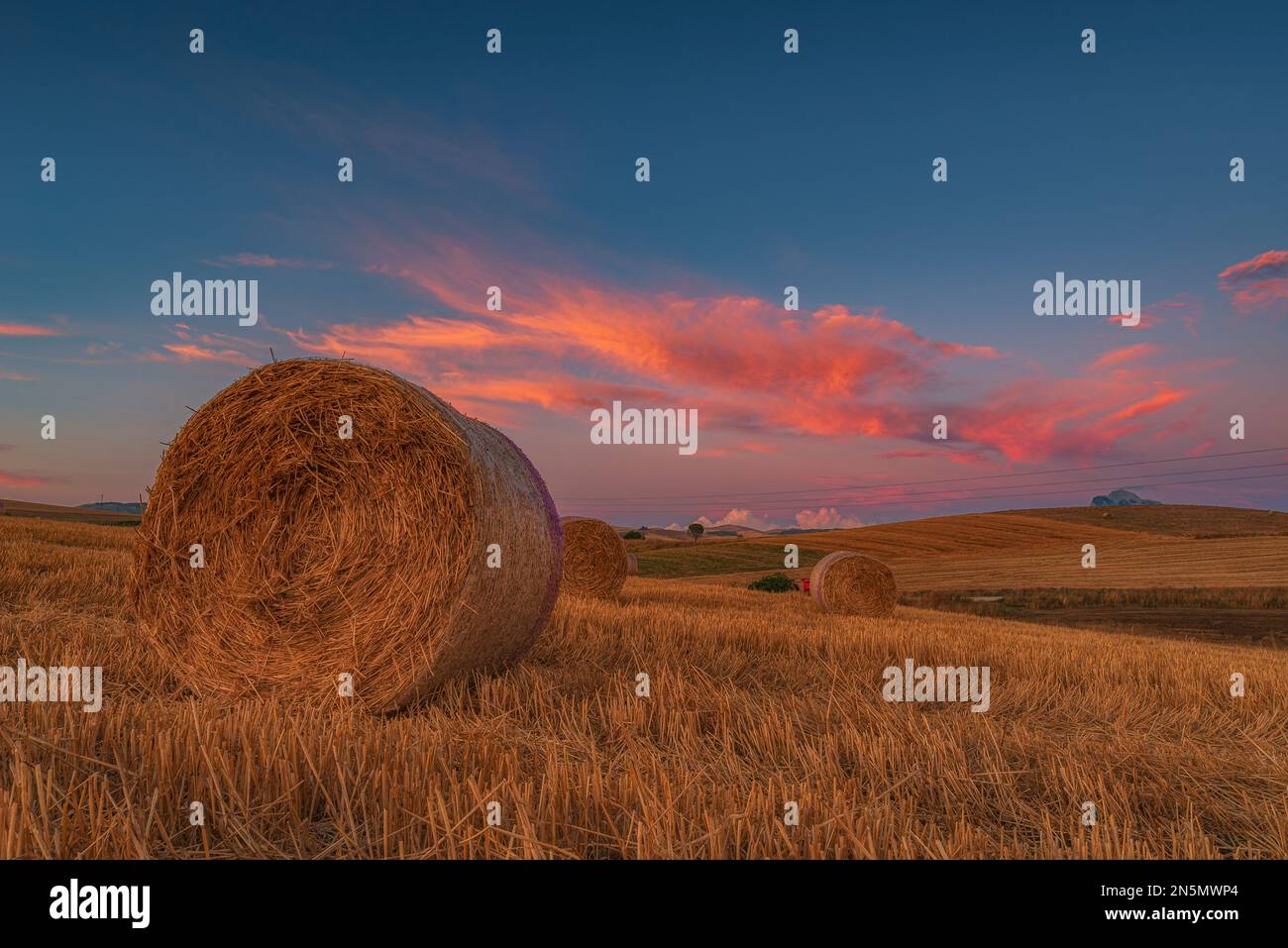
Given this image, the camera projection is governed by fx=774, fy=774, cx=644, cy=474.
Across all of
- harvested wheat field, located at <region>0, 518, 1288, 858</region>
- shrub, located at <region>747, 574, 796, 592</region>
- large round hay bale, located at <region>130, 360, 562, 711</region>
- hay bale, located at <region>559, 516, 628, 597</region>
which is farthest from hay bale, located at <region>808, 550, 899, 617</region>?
large round hay bale, located at <region>130, 360, 562, 711</region>

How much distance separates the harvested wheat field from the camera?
290cm

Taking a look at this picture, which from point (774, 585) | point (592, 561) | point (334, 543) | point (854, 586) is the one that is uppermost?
point (334, 543)

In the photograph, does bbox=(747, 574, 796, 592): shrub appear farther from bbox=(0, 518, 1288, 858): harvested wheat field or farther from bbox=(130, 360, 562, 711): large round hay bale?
bbox=(130, 360, 562, 711): large round hay bale

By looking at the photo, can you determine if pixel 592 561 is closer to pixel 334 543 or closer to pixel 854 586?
pixel 854 586

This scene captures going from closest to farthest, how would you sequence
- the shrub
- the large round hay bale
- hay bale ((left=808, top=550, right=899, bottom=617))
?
1. the large round hay bale
2. hay bale ((left=808, top=550, right=899, bottom=617))
3. the shrub

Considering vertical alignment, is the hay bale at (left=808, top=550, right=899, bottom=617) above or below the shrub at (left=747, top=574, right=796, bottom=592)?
above

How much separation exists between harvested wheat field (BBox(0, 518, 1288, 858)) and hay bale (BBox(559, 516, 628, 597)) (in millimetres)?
9739

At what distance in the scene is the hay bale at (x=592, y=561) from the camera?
17.3 m

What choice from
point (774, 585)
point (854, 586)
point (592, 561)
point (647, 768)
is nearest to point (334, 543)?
point (647, 768)

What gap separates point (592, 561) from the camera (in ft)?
57.4

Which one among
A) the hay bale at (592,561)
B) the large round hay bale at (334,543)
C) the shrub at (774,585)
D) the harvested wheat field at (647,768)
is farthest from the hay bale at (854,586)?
the large round hay bale at (334,543)

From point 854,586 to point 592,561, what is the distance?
6644 mm

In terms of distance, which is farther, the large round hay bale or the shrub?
the shrub

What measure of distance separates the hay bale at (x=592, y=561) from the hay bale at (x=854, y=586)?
5.20 metres
